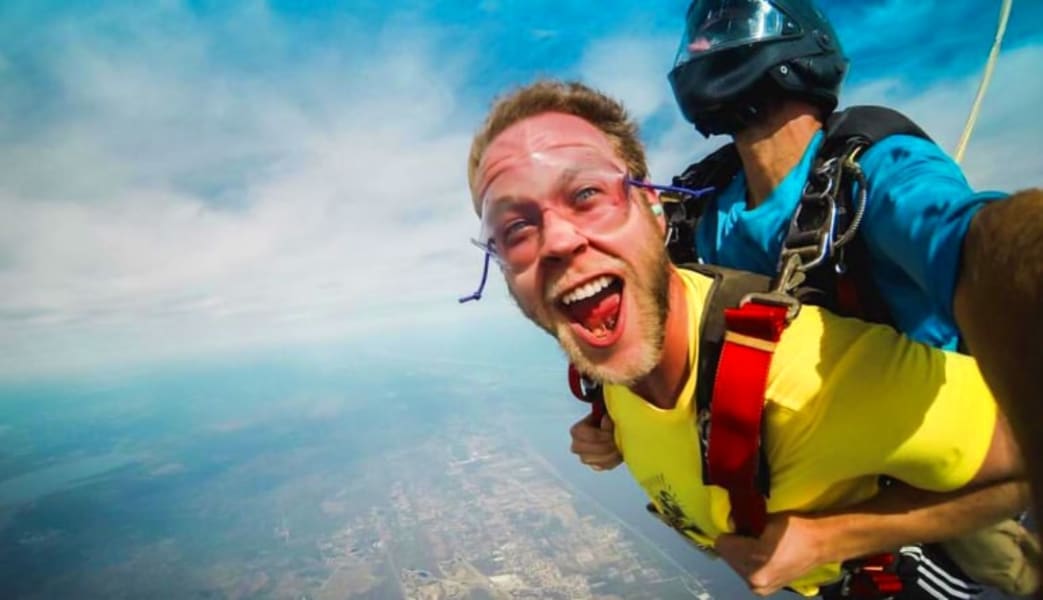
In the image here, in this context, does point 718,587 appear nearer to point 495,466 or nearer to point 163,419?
point 495,466

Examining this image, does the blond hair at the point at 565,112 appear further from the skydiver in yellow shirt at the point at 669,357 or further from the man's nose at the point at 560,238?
the man's nose at the point at 560,238

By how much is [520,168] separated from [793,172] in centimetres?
105

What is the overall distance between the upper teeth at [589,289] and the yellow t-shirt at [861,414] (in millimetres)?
510

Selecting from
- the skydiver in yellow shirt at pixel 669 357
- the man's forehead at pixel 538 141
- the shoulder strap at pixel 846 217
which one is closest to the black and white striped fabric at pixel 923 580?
the skydiver in yellow shirt at pixel 669 357

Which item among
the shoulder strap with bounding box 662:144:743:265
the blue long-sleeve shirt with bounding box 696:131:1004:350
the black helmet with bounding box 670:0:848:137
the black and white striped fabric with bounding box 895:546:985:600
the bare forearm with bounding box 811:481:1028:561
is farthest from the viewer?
the black and white striped fabric with bounding box 895:546:985:600

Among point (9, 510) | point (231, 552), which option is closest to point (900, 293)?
point (231, 552)

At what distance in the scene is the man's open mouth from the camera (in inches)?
72.2

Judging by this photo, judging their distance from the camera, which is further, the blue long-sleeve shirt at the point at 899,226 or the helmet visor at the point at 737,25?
the helmet visor at the point at 737,25

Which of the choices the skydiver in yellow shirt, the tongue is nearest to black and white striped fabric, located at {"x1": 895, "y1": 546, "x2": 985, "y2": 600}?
the skydiver in yellow shirt

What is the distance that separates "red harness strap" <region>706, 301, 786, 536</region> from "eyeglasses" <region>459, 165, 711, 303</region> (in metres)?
0.67

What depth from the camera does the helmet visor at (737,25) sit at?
6.46 feet

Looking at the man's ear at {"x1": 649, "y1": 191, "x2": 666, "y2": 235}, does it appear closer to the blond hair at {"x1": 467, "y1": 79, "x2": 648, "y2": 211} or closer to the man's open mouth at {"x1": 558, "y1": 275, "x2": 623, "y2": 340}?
the blond hair at {"x1": 467, "y1": 79, "x2": 648, "y2": 211}

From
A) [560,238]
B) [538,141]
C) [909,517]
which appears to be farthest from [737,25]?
[909,517]

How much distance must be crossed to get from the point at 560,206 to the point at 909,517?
5.30 ft
